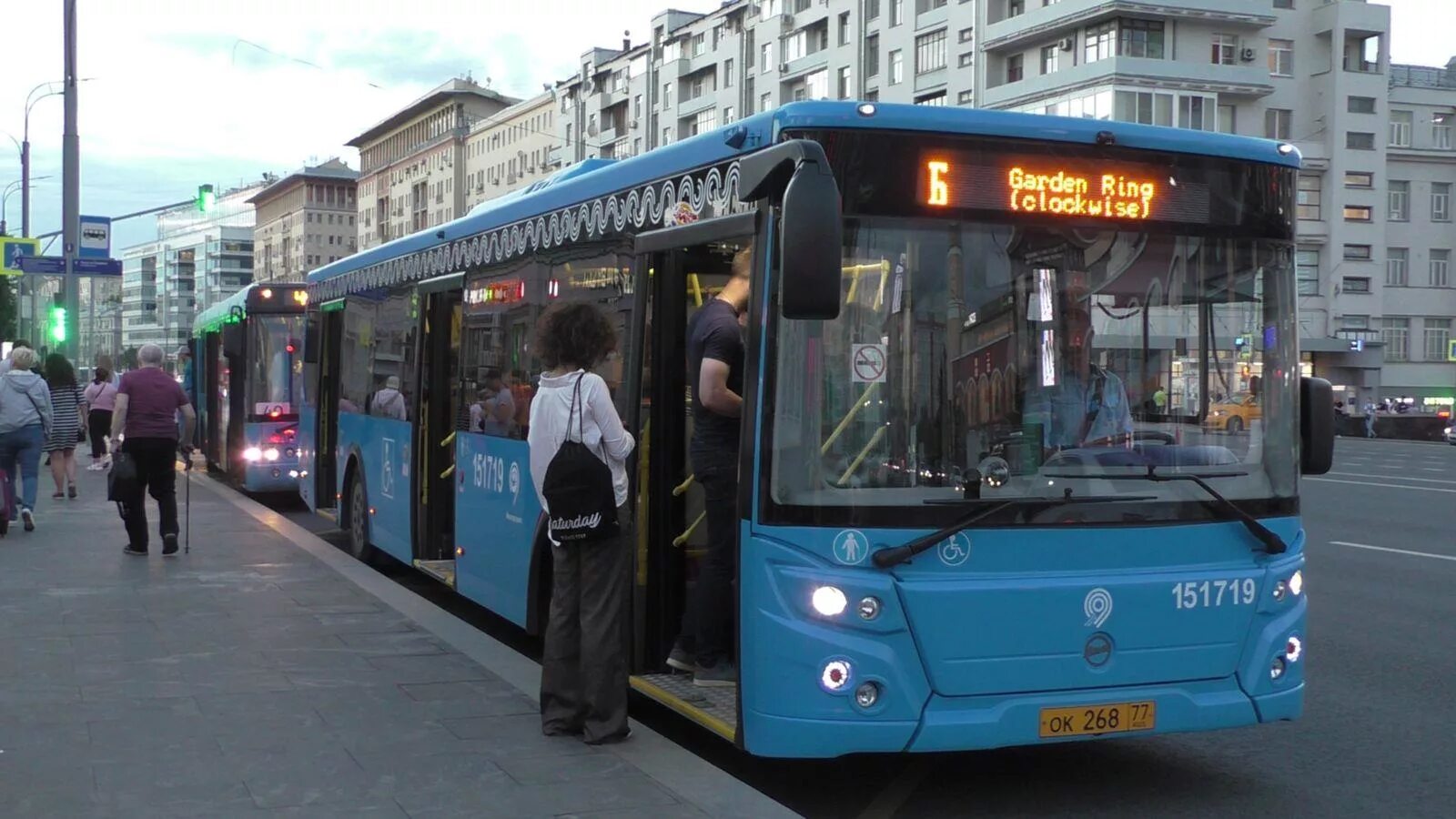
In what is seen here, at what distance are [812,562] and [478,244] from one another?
16.6 ft

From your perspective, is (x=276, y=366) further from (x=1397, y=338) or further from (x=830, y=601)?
(x=1397, y=338)

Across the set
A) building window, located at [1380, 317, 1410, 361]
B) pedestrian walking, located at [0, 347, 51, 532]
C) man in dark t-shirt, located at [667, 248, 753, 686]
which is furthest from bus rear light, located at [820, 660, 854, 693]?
building window, located at [1380, 317, 1410, 361]

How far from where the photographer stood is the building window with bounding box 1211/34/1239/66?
210 ft

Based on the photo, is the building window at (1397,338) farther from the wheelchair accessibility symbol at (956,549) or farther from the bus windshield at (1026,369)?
the wheelchair accessibility symbol at (956,549)

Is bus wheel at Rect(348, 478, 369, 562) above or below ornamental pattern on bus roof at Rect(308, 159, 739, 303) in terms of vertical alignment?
below

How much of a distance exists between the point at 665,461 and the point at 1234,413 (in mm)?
2480

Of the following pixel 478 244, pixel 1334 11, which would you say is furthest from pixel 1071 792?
pixel 1334 11

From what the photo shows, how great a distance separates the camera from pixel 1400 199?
7544 centimetres

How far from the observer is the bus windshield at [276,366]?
69.2 ft

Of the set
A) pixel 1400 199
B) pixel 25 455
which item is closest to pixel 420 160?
pixel 1400 199

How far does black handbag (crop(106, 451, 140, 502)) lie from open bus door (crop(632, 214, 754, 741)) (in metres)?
7.25

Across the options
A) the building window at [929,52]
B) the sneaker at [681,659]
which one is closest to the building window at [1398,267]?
the building window at [929,52]

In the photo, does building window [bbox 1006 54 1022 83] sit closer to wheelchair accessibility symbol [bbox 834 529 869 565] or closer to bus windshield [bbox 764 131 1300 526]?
bus windshield [bbox 764 131 1300 526]

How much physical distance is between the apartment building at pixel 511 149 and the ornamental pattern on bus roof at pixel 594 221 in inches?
3715
